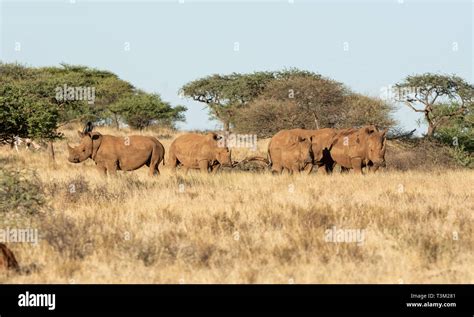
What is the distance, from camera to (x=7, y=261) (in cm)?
907

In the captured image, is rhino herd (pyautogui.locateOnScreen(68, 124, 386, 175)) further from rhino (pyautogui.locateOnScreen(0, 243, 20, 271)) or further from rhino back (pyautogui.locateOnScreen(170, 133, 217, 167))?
rhino (pyautogui.locateOnScreen(0, 243, 20, 271))

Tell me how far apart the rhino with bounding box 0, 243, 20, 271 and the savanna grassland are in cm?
15

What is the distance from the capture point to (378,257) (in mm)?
9703

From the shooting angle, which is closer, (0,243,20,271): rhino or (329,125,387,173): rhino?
(0,243,20,271): rhino

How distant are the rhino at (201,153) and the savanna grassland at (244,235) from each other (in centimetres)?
606

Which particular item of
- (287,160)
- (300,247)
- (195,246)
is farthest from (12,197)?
(287,160)

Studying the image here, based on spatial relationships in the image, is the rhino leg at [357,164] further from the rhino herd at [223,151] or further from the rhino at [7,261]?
the rhino at [7,261]

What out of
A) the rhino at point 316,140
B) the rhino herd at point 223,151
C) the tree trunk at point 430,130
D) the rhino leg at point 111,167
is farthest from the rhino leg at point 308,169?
the tree trunk at point 430,130

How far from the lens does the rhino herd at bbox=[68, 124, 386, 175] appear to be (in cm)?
2142

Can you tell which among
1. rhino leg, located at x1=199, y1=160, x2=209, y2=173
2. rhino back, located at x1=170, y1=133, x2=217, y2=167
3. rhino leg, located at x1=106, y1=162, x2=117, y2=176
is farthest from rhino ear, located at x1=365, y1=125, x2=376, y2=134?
rhino leg, located at x1=106, y1=162, x2=117, y2=176

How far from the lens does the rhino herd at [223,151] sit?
21422 mm

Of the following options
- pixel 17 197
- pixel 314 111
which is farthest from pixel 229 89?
pixel 17 197

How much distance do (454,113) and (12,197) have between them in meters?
25.9
